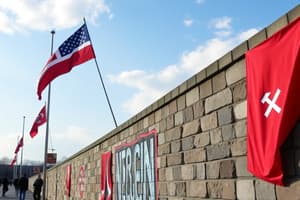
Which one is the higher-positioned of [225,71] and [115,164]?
[225,71]

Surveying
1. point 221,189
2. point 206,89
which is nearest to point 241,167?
point 221,189

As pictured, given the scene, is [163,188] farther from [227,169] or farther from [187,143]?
[227,169]

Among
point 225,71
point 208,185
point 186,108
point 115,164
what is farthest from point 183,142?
point 115,164

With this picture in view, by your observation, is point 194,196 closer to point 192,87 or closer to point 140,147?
point 192,87

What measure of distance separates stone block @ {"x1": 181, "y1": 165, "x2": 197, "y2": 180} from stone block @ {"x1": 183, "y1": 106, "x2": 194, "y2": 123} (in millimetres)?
583

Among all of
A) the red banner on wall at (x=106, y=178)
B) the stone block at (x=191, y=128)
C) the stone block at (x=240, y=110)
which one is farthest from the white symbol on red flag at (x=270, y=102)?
the red banner on wall at (x=106, y=178)

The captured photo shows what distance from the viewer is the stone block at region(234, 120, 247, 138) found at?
390cm

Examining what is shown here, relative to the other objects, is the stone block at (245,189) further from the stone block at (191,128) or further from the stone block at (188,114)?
the stone block at (188,114)

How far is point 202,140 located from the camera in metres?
4.78

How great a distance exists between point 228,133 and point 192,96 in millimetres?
1081

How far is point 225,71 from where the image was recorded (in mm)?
4371

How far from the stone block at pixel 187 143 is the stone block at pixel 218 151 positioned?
0.46 m

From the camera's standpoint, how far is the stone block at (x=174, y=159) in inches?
213

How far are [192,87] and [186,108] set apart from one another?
0.31 metres
